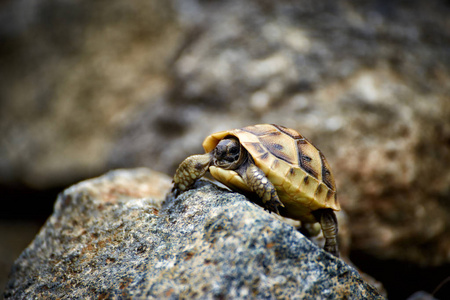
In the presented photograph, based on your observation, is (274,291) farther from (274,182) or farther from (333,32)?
(333,32)

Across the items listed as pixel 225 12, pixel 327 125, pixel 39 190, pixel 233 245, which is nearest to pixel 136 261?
Answer: pixel 233 245

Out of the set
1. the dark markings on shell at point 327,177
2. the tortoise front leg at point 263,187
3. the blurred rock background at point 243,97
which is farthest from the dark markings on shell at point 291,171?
the blurred rock background at point 243,97

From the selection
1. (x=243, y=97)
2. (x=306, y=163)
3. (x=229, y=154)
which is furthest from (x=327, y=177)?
(x=243, y=97)

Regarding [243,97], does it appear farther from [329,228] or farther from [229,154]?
[329,228]

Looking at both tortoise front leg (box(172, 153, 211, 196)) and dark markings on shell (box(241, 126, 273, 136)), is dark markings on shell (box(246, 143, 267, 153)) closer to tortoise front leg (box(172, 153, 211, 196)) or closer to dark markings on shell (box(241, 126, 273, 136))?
dark markings on shell (box(241, 126, 273, 136))

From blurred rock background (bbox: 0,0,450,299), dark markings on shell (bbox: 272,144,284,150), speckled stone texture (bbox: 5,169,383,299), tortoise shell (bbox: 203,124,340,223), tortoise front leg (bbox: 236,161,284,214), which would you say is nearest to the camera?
speckled stone texture (bbox: 5,169,383,299)

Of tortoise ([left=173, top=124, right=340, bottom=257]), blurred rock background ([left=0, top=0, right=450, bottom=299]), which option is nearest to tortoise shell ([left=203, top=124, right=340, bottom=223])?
tortoise ([left=173, top=124, right=340, bottom=257])
